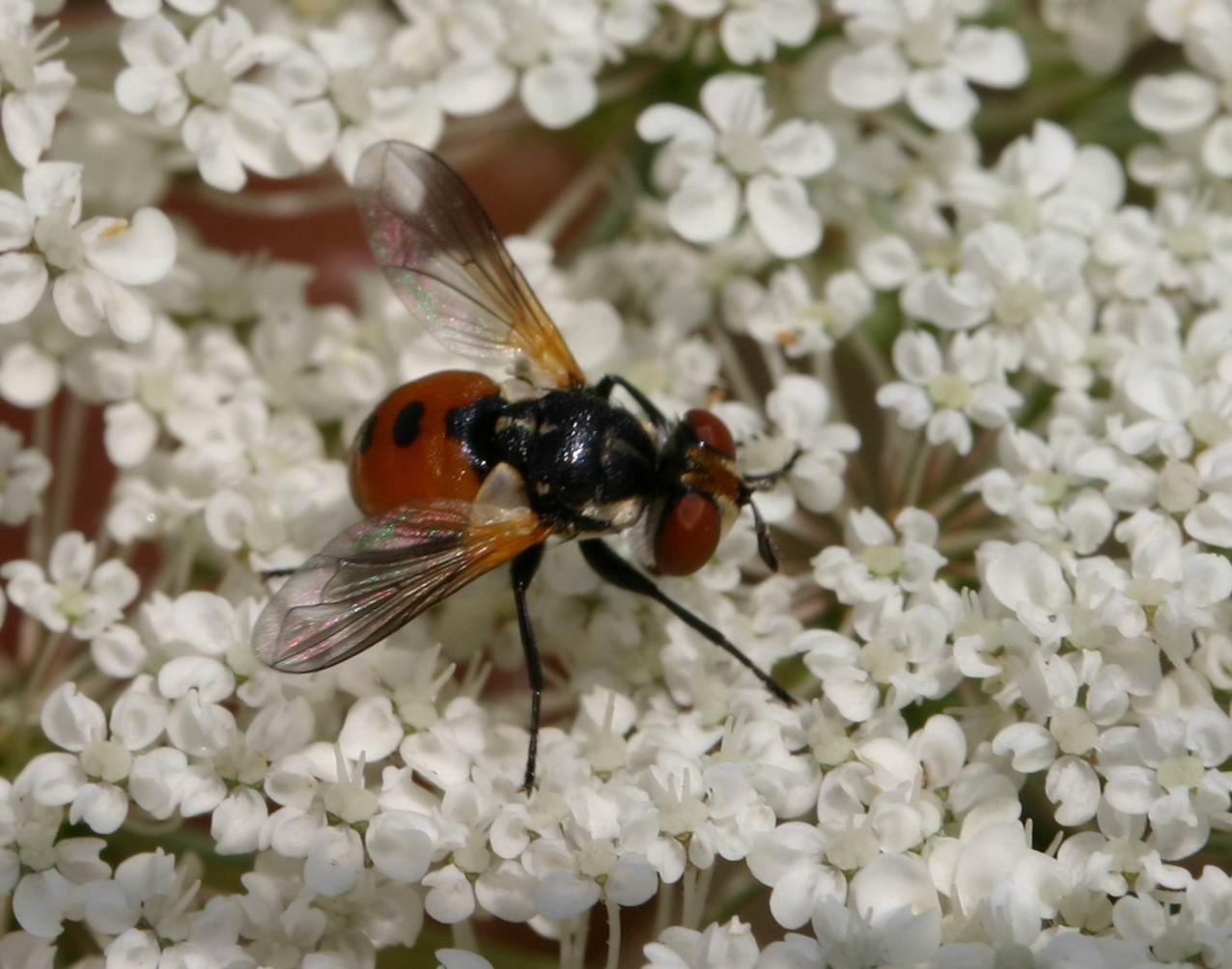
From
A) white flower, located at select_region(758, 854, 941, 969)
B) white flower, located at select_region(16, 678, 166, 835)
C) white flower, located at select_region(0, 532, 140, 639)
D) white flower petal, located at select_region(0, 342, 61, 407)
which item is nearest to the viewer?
white flower, located at select_region(758, 854, 941, 969)

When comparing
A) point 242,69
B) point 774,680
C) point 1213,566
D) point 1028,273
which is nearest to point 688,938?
point 774,680

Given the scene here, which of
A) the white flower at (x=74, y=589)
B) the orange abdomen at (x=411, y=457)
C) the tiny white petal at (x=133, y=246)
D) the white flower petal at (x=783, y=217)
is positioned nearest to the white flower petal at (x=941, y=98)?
the white flower petal at (x=783, y=217)

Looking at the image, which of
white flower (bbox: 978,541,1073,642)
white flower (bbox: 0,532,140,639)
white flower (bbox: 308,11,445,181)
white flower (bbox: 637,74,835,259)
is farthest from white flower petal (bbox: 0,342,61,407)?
white flower (bbox: 978,541,1073,642)

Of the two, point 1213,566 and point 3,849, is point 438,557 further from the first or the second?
point 1213,566

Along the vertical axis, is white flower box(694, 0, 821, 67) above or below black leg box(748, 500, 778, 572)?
above

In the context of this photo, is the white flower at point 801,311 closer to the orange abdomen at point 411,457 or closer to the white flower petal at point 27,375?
the orange abdomen at point 411,457

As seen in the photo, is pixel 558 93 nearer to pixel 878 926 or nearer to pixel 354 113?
pixel 354 113

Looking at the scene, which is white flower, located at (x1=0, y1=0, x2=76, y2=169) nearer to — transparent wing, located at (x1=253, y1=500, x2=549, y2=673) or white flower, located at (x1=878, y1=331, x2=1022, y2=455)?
transparent wing, located at (x1=253, y1=500, x2=549, y2=673)

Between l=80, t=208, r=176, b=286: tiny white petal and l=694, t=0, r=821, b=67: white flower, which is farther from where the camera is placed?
l=694, t=0, r=821, b=67: white flower
